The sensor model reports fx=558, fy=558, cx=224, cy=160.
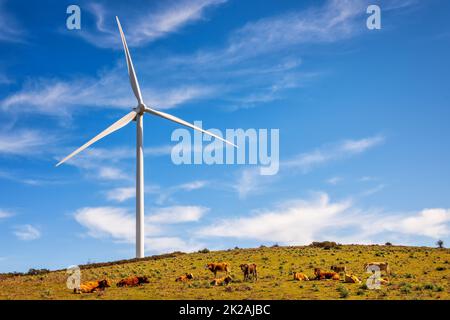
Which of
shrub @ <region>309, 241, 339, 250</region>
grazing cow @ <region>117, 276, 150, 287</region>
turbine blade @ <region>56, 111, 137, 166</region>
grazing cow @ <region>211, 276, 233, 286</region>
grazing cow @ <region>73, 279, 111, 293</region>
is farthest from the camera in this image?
shrub @ <region>309, 241, 339, 250</region>

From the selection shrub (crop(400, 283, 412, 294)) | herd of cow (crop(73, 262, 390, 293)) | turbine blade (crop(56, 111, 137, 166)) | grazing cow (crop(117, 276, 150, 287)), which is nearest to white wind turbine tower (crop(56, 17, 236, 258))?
turbine blade (crop(56, 111, 137, 166))

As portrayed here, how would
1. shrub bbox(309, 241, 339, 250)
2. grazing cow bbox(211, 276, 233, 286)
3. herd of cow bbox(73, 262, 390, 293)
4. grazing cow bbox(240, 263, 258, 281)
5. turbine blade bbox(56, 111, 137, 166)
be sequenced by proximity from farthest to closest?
1. shrub bbox(309, 241, 339, 250)
2. turbine blade bbox(56, 111, 137, 166)
3. grazing cow bbox(240, 263, 258, 281)
4. grazing cow bbox(211, 276, 233, 286)
5. herd of cow bbox(73, 262, 390, 293)

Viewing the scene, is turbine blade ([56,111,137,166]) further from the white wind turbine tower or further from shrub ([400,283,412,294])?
shrub ([400,283,412,294])

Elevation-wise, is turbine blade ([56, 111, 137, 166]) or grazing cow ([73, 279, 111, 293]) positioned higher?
turbine blade ([56, 111, 137, 166])

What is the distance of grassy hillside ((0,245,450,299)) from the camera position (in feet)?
115

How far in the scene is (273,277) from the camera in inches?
1809

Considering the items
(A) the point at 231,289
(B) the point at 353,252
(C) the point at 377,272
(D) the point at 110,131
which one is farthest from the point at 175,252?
(A) the point at 231,289

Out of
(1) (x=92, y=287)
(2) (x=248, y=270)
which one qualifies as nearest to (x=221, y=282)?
(2) (x=248, y=270)

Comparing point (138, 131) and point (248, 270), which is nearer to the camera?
point (248, 270)

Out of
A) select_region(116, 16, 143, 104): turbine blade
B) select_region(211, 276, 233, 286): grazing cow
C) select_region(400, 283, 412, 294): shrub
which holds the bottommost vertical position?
select_region(400, 283, 412, 294): shrub

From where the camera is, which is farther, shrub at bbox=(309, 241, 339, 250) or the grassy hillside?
shrub at bbox=(309, 241, 339, 250)

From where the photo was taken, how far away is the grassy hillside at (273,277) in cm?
3519

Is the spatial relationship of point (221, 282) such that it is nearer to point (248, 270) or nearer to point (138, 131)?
Result: point (248, 270)
